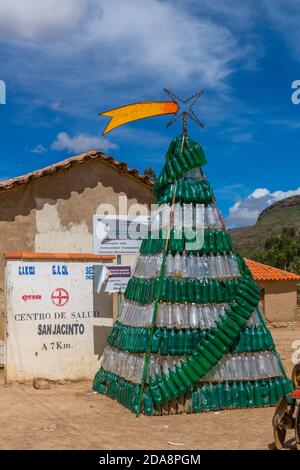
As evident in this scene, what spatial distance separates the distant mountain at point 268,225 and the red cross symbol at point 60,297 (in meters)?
40.8

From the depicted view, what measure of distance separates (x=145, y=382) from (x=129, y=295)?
5.62 ft

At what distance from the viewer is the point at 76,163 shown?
13.9m

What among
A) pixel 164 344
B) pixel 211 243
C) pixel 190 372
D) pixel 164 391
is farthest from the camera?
pixel 211 243

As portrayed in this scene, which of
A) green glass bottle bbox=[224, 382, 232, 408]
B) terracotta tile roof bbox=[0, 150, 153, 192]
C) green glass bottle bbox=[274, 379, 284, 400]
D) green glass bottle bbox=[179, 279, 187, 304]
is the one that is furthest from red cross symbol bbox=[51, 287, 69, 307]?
green glass bottle bbox=[274, 379, 284, 400]

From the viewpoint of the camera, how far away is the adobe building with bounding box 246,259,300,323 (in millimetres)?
23562

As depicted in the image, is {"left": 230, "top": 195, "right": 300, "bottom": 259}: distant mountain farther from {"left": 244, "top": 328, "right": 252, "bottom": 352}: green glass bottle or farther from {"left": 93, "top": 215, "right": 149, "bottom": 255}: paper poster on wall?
{"left": 244, "top": 328, "right": 252, "bottom": 352}: green glass bottle

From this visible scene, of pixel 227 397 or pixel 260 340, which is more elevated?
pixel 260 340

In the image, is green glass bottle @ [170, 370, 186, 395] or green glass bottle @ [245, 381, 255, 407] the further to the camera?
green glass bottle @ [245, 381, 255, 407]

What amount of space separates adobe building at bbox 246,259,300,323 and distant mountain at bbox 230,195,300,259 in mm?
27324

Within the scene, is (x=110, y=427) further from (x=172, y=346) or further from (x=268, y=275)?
(x=268, y=275)

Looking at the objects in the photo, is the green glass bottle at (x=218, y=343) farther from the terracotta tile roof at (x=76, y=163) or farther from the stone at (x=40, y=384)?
the terracotta tile roof at (x=76, y=163)

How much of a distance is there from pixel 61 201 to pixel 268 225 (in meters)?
58.0

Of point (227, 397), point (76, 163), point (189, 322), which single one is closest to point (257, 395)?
point (227, 397)

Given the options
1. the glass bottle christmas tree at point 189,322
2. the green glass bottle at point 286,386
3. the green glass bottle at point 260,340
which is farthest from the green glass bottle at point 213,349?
the green glass bottle at point 286,386
